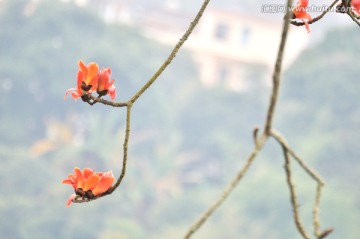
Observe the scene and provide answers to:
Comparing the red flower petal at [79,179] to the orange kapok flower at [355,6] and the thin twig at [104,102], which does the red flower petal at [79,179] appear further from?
the orange kapok flower at [355,6]

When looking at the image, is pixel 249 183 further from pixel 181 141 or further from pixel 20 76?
pixel 20 76

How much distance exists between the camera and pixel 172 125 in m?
14.0

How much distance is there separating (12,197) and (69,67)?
13.2 ft

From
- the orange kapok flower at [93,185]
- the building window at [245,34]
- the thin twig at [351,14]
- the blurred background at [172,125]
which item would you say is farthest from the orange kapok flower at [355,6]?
the building window at [245,34]

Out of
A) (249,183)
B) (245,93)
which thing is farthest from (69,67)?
(249,183)

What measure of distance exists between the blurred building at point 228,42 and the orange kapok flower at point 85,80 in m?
14.1

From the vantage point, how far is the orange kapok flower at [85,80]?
450 mm

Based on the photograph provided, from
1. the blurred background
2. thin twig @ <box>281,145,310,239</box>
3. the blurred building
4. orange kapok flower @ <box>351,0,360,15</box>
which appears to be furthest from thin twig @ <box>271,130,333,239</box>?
the blurred building

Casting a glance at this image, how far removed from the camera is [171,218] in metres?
11.2

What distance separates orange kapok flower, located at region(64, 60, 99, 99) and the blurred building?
14058mm

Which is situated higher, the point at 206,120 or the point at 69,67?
the point at 69,67

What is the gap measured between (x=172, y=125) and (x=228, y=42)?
2.94 m

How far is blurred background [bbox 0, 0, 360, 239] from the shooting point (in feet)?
34.5

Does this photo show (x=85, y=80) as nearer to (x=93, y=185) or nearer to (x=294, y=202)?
(x=93, y=185)
